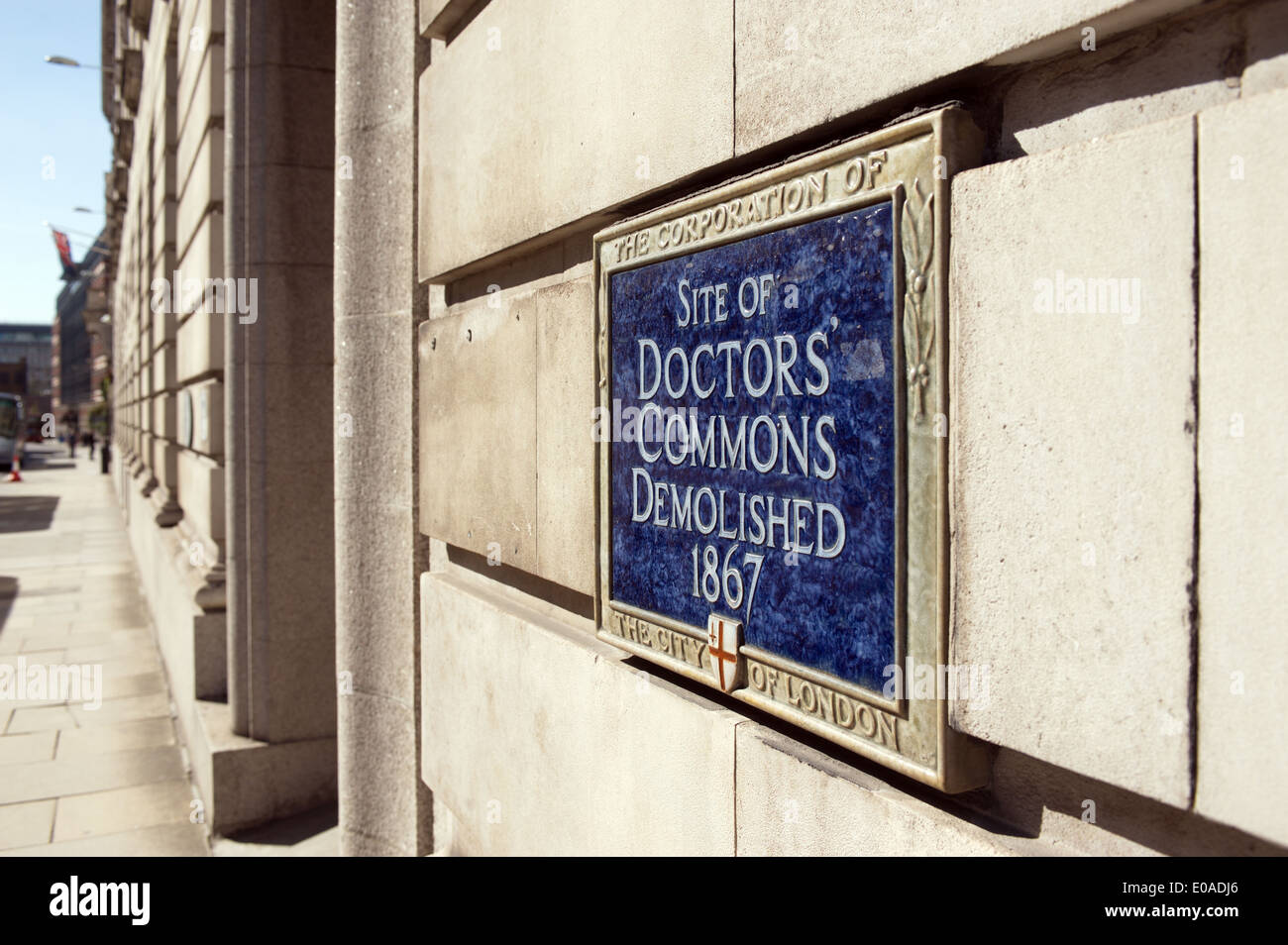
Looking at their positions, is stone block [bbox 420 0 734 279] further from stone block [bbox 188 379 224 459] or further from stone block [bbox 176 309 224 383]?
stone block [bbox 188 379 224 459]

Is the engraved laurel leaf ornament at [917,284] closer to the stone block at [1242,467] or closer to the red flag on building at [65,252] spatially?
the stone block at [1242,467]

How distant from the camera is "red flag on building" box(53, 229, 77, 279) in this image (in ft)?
135

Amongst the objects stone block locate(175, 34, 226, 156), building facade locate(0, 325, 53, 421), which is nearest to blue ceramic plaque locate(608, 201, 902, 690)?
stone block locate(175, 34, 226, 156)

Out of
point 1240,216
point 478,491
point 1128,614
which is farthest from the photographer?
point 478,491

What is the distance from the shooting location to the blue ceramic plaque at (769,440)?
2.10 m

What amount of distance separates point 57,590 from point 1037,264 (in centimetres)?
1717

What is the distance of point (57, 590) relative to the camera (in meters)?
15.9

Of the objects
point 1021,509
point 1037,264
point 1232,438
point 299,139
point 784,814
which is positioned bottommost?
point 784,814

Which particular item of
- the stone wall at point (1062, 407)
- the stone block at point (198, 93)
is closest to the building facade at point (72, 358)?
the stone block at point (198, 93)

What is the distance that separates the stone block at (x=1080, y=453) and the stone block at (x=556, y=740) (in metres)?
1.02

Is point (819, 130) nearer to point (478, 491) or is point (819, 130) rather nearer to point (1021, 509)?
point (1021, 509)

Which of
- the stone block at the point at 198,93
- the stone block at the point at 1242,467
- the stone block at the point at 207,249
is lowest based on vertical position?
the stone block at the point at 1242,467

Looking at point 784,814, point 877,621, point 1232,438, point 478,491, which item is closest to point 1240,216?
point 1232,438

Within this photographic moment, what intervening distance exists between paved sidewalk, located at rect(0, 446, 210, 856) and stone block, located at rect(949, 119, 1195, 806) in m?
6.38
